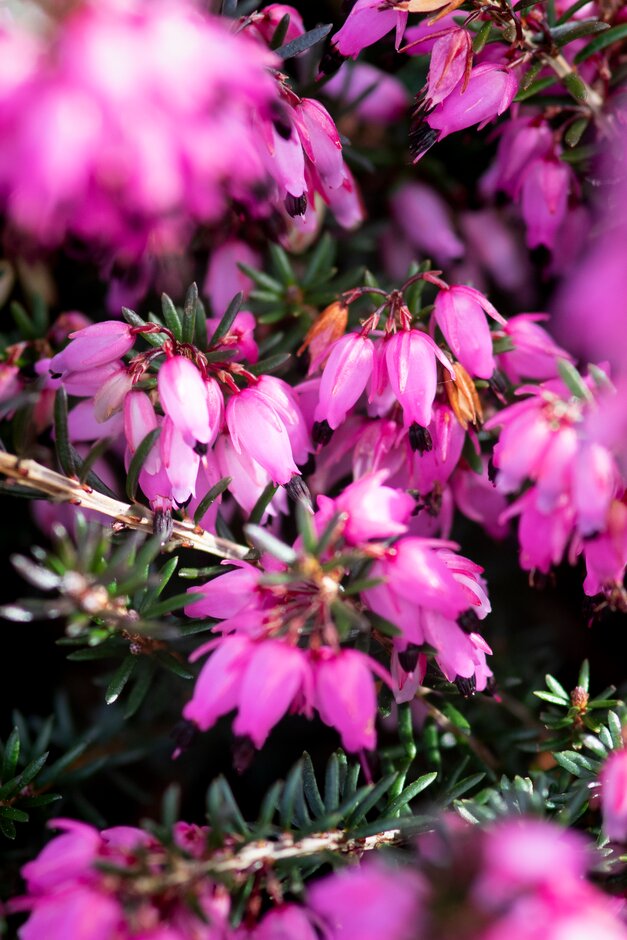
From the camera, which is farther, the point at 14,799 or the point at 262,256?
the point at 262,256

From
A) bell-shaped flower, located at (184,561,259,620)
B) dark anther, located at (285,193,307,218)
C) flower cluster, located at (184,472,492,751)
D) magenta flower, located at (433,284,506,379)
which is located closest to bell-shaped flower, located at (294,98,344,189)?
dark anther, located at (285,193,307,218)

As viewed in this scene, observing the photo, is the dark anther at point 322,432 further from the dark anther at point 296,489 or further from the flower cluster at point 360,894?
the flower cluster at point 360,894

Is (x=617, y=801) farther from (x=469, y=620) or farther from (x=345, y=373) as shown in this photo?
(x=345, y=373)

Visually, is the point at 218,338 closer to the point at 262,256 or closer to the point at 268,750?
the point at 262,256

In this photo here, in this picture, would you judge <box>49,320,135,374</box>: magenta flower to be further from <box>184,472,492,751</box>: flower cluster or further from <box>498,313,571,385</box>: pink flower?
<box>498,313,571,385</box>: pink flower

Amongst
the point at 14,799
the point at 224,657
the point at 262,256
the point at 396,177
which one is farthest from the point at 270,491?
the point at 396,177

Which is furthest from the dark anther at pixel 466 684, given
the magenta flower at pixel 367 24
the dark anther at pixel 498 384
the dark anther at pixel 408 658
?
the magenta flower at pixel 367 24

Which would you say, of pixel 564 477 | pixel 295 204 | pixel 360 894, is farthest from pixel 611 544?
pixel 295 204
